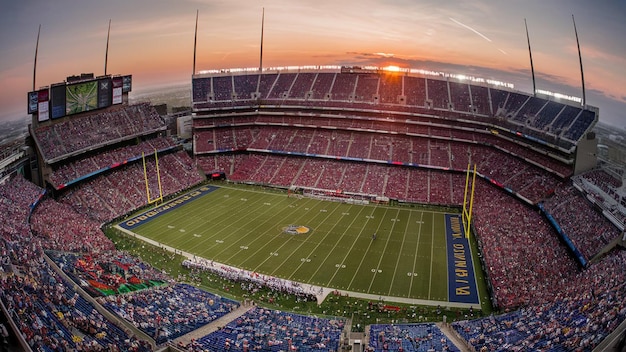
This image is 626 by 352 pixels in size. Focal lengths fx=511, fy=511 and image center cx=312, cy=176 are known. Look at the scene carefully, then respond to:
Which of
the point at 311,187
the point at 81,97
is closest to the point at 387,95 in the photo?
the point at 311,187

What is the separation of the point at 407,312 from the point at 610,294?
919 centimetres

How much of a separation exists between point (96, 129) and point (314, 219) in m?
21.4

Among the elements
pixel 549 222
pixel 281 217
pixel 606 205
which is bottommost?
pixel 281 217

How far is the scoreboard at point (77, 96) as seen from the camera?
4016 cm

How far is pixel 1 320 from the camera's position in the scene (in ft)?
54.7

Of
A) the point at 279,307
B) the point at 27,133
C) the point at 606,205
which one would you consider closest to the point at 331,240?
the point at 279,307

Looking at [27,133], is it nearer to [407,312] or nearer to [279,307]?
[279,307]

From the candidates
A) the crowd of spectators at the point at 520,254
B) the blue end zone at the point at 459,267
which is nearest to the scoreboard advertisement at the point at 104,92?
the blue end zone at the point at 459,267

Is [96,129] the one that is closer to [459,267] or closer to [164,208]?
[164,208]

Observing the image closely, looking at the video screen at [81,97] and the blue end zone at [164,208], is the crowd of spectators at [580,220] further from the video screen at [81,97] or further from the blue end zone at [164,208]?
the video screen at [81,97]

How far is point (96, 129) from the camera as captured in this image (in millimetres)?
45281

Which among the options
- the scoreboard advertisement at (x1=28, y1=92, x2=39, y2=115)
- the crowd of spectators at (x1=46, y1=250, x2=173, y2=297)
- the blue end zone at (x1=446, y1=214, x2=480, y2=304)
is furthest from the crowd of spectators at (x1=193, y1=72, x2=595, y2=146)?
the crowd of spectators at (x1=46, y1=250, x2=173, y2=297)

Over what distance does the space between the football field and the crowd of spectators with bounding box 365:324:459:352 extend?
459 centimetres

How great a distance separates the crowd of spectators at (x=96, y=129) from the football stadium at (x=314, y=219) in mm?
175
